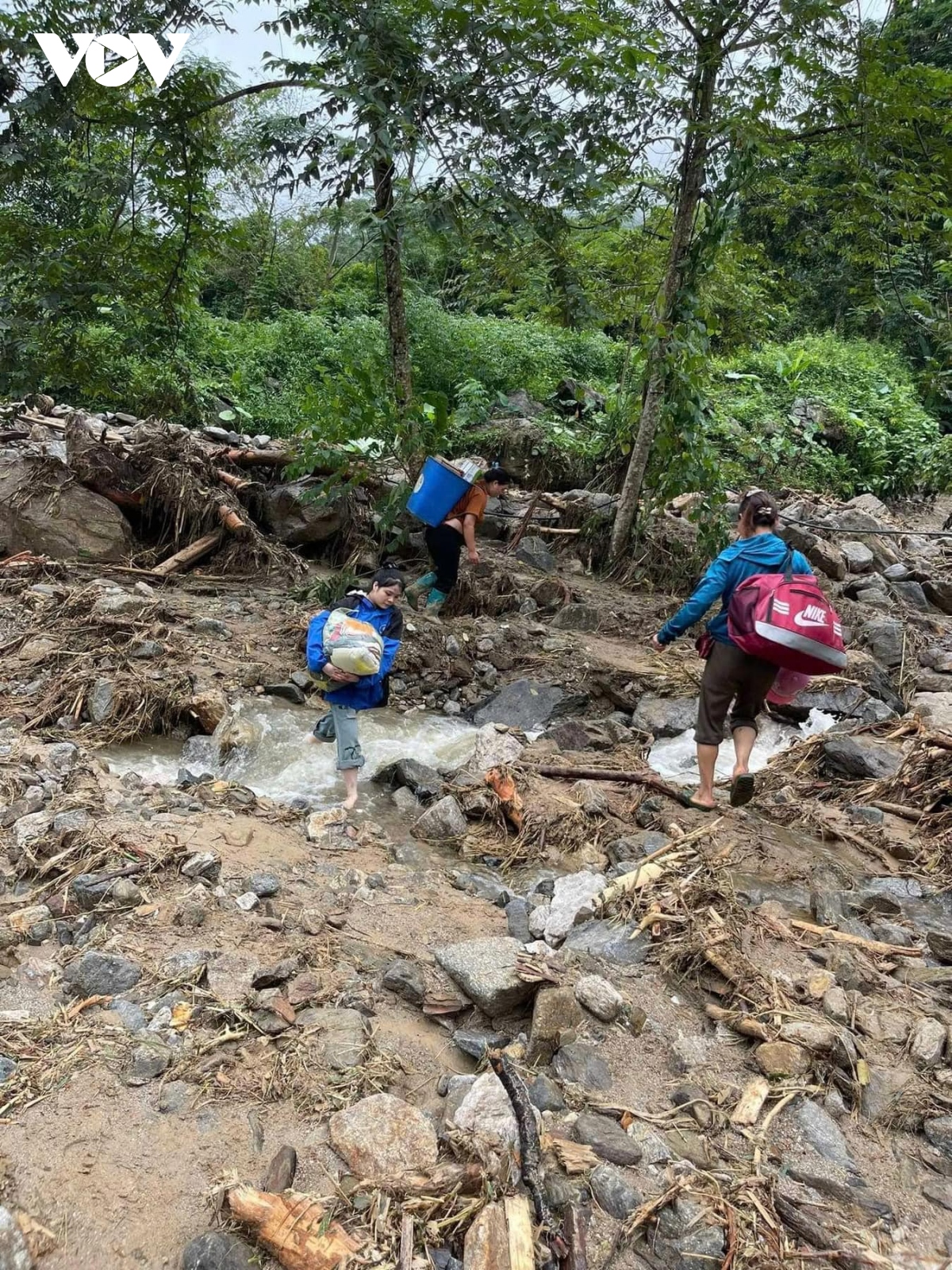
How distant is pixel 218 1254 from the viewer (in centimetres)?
177

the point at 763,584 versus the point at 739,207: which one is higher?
the point at 739,207

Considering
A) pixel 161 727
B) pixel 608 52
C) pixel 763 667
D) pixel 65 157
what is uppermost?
pixel 608 52

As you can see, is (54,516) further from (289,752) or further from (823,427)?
(823,427)

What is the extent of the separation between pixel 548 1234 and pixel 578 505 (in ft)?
25.4

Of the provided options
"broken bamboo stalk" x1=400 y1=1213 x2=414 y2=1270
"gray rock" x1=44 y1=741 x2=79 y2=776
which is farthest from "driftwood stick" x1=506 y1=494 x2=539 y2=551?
"broken bamboo stalk" x1=400 y1=1213 x2=414 y2=1270

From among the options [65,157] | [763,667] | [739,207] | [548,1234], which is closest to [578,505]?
[739,207]

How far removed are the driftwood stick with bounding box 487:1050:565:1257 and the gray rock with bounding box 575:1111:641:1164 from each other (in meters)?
0.16

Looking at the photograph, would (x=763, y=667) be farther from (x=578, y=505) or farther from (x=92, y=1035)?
(x=578, y=505)

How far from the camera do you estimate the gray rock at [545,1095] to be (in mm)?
2301

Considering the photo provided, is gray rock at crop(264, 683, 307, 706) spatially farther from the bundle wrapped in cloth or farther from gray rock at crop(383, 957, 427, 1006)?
gray rock at crop(383, 957, 427, 1006)

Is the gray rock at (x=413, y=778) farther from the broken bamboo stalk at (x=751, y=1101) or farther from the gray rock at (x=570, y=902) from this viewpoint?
the broken bamboo stalk at (x=751, y=1101)

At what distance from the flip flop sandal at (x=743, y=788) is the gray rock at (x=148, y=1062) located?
3101 millimetres

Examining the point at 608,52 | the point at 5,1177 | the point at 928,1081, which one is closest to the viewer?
the point at 5,1177

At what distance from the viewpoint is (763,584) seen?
4.11 meters
